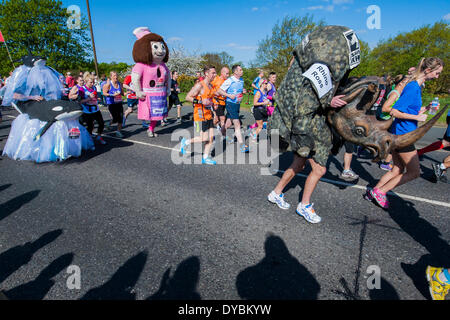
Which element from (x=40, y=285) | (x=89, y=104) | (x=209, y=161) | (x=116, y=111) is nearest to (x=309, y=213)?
(x=209, y=161)

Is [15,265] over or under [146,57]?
under

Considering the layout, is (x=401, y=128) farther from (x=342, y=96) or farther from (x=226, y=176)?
(x=226, y=176)

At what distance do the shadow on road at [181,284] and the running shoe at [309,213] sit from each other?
4.94 feet

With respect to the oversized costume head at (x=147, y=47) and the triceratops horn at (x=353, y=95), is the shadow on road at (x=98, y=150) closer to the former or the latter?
the oversized costume head at (x=147, y=47)

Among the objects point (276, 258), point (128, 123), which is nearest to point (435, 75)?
point (276, 258)

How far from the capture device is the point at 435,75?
10.4ft

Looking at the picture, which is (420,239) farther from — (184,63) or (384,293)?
(184,63)

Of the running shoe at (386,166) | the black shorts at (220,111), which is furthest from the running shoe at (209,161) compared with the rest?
the running shoe at (386,166)

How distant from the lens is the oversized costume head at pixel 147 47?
5250 mm

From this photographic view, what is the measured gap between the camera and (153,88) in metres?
5.82

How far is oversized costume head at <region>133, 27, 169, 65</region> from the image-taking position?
17.2 feet

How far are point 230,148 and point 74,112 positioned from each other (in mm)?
3751

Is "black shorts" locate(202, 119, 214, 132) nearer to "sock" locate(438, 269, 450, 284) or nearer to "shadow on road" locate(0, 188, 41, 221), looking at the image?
"shadow on road" locate(0, 188, 41, 221)

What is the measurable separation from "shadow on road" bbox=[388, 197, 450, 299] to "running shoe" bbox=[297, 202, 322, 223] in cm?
94
